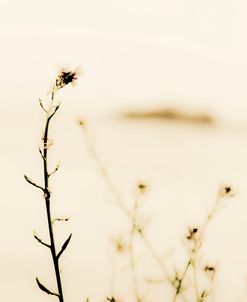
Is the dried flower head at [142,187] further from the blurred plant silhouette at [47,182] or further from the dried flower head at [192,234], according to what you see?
the blurred plant silhouette at [47,182]

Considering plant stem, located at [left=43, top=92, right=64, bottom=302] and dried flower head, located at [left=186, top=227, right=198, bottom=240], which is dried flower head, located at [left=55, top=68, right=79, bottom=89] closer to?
plant stem, located at [left=43, top=92, right=64, bottom=302]

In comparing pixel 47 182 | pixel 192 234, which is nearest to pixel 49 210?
pixel 47 182

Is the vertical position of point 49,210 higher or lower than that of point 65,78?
lower

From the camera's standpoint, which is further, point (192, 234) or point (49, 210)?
point (192, 234)

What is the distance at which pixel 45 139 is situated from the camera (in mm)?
1315

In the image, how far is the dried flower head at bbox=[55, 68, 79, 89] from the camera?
4.67 feet

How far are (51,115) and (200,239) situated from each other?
3.83ft

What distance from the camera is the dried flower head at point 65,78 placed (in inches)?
56.1

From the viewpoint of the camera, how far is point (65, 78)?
144 cm

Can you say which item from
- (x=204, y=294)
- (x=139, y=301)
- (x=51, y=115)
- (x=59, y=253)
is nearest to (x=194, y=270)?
(x=204, y=294)

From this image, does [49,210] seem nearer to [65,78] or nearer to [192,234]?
[65,78]

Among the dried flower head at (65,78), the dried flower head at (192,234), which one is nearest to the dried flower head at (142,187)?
the dried flower head at (192,234)

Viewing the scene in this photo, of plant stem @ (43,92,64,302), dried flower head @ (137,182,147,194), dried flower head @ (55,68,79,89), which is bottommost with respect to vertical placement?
plant stem @ (43,92,64,302)

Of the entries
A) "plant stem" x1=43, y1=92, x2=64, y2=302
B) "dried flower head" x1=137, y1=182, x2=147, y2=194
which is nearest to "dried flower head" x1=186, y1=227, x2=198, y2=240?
"dried flower head" x1=137, y1=182, x2=147, y2=194
